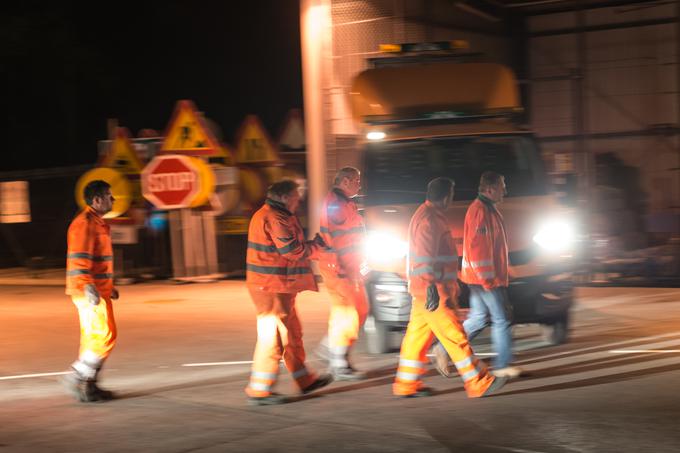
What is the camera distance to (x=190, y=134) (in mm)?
18141

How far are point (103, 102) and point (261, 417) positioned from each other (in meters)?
36.4

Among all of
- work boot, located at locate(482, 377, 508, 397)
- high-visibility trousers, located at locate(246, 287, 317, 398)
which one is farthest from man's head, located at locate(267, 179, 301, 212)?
work boot, located at locate(482, 377, 508, 397)

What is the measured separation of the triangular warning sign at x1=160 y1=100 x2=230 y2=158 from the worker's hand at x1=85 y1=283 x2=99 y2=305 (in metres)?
9.53

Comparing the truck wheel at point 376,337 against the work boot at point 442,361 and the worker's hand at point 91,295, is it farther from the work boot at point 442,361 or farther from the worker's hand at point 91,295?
the worker's hand at point 91,295

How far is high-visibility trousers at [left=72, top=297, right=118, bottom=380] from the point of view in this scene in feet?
29.0

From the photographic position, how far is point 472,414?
7.92m

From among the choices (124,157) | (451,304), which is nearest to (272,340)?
(451,304)

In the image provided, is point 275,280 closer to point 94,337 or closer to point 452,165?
point 94,337

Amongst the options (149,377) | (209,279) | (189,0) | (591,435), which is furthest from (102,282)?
(189,0)

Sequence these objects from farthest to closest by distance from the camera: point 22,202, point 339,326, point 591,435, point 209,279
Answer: point 22,202, point 209,279, point 339,326, point 591,435

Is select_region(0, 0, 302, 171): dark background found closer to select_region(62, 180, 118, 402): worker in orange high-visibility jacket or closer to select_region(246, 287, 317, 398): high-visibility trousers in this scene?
select_region(62, 180, 118, 402): worker in orange high-visibility jacket

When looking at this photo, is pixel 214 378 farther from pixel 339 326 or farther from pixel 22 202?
pixel 22 202

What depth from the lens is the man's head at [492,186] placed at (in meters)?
9.15

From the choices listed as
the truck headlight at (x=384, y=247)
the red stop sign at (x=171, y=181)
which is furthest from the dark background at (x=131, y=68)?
the truck headlight at (x=384, y=247)
